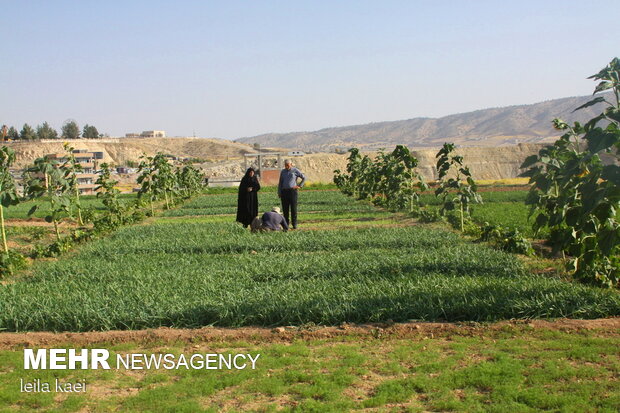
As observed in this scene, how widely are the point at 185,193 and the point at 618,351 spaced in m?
34.6

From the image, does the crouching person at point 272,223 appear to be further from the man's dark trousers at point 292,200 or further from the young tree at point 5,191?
the young tree at point 5,191

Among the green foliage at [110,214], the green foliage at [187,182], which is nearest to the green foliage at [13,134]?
the green foliage at [187,182]

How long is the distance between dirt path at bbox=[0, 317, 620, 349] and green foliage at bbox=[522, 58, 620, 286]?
1.22 metres

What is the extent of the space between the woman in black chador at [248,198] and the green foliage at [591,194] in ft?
24.3

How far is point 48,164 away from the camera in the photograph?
609 inches

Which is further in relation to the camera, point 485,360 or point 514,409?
point 485,360

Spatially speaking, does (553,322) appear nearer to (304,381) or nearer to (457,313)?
(457,313)

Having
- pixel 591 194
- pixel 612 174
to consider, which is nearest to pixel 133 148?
pixel 591 194

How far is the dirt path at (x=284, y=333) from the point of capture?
7117 mm

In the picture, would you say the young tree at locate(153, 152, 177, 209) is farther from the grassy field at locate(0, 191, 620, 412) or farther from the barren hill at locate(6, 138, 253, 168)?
the barren hill at locate(6, 138, 253, 168)

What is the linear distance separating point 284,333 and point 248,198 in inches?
385

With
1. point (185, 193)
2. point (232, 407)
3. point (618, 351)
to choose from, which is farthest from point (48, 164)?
point (185, 193)

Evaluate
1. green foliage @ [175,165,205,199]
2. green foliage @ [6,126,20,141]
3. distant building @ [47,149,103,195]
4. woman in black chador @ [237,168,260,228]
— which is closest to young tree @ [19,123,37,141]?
green foliage @ [6,126,20,141]

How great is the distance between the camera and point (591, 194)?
751 centimetres
